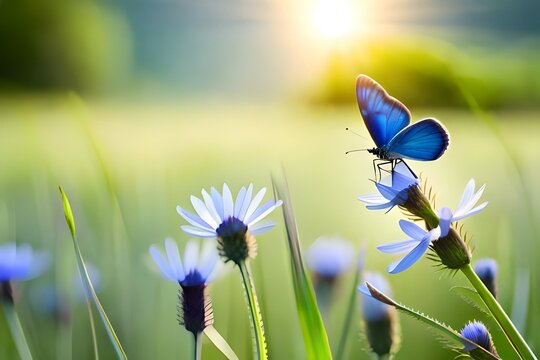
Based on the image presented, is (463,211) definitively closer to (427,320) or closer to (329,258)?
(427,320)

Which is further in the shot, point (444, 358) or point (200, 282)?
point (444, 358)

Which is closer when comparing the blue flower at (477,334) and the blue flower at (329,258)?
the blue flower at (477,334)

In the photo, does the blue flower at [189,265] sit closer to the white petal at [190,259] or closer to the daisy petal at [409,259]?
the white petal at [190,259]

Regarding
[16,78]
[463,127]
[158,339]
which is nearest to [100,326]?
[158,339]

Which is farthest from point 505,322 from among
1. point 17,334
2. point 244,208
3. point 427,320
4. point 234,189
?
point 234,189

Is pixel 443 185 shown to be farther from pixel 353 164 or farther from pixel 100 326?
pixel 100 326

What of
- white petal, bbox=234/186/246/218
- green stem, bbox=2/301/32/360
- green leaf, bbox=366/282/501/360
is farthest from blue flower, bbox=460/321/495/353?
green stem, bbox=2/301/32/360

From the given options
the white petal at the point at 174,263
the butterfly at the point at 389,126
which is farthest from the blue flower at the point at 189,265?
the butterfly at the point at 389,126
